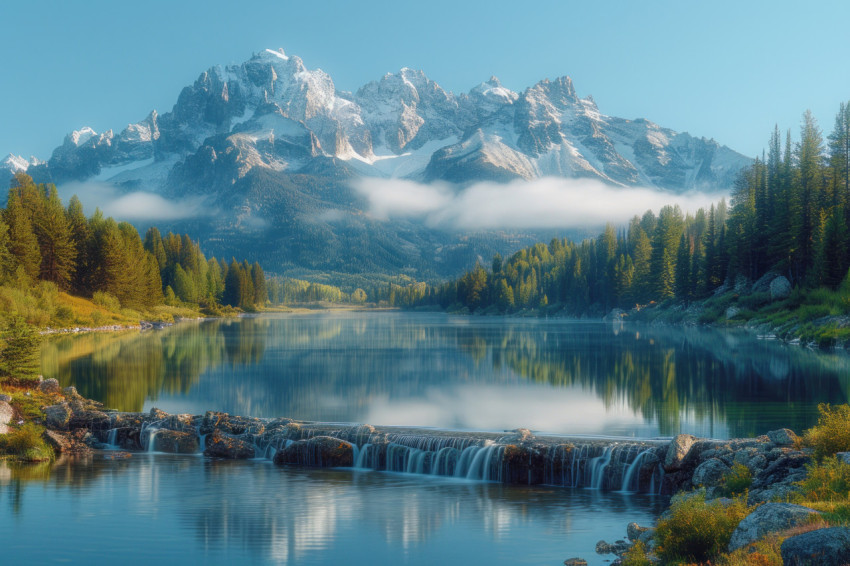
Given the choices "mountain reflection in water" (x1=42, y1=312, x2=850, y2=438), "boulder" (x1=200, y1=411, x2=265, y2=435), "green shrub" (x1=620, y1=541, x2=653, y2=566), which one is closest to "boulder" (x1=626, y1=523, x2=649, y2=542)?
"green shrub" (x1=620, y1=541, x2=653, y2=566)

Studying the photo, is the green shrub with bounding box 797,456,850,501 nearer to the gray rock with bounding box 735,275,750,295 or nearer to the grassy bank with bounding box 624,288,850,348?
the grassy bank with bounding box 624,288,850,348

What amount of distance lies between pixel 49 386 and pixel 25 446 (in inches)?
378

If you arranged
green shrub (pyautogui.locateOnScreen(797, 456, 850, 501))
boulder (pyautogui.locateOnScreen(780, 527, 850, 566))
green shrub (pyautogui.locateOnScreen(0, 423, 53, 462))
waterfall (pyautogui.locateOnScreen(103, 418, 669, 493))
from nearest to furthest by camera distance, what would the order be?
boulder (pyautogui.locateOnScreen(780, 527, 850, 566)), green shrub (pyautogui.locateOnScreen(797, 456, 850, 501)), waterfall (pyautogui.locateOnScreen(103, 418, 669, 493)), green shrub (pyautogui.locateOnScreen(0, 423, 53, 462))

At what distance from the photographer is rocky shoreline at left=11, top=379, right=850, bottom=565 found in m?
19.8

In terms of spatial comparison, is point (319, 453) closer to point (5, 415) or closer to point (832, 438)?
point (5, 415)

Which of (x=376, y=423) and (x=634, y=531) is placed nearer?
(x=634, y=531)

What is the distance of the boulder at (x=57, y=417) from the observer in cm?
3097

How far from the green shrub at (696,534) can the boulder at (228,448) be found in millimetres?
19191

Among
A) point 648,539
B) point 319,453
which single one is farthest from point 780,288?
point 648,539

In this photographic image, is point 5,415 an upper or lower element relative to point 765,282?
lower

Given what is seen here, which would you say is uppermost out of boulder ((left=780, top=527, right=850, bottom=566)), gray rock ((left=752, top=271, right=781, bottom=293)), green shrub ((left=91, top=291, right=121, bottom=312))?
gray rock ((left=752, top=271, right=781, bottom=293))

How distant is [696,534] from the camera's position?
13539 mm

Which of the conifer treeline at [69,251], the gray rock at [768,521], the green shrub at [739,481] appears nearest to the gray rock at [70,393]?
the green shrub at [739,481]

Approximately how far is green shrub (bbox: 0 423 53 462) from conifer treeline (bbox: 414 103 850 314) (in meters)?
74.9
